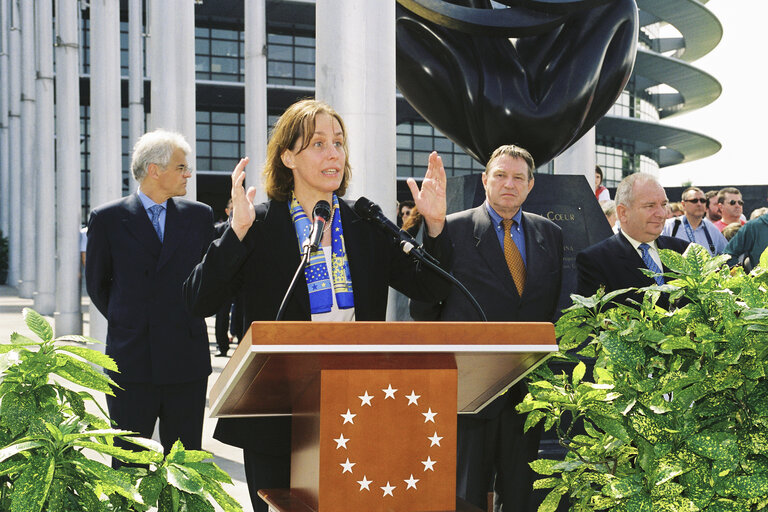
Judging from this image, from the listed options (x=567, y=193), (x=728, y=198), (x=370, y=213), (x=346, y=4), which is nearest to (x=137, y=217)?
(x=346, y=4)

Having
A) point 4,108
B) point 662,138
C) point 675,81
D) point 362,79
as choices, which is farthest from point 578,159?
point 662,138

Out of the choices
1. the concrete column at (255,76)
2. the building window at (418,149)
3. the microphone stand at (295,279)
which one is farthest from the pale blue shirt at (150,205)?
the building window at (418,149)

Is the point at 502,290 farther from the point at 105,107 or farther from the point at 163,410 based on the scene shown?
the point at 105,107

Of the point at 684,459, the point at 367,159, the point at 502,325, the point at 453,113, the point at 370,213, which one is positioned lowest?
the point at 684,459

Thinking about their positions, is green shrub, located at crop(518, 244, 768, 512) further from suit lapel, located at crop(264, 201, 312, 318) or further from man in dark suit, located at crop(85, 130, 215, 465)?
man in dark suit, located at crop(85, 130, 215, 465)

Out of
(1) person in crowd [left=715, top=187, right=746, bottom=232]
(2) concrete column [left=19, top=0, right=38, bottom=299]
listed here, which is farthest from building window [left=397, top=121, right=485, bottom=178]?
(1) person in crowd [left=715, top=187, right=746, bottom=232]

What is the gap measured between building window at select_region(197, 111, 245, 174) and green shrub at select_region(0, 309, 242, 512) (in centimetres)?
3912

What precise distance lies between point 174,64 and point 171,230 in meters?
6.25

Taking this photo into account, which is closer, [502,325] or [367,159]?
[502,325]

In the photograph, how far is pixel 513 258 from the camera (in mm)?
4316

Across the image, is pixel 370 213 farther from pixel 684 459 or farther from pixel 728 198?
pixel 728 198

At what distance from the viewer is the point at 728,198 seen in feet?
31.7

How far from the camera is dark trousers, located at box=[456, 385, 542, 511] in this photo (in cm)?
404

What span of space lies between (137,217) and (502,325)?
288 cm
